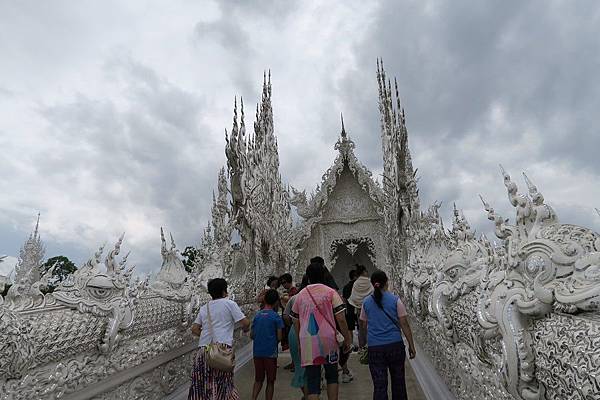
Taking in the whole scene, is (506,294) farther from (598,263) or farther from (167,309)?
(167,309)

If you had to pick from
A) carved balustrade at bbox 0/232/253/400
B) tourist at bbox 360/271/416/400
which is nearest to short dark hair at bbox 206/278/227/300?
carved balustrade at bbox 0/232/253/400

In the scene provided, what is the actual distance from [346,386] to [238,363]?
1.74 metres

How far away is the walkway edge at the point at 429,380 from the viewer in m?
3.36

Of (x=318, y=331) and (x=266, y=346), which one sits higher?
(x=318, y=331)

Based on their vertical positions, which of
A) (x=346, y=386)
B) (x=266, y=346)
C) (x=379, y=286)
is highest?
(x=379, y=286)

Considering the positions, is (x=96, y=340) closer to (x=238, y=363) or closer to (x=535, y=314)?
(x=535, y=314)

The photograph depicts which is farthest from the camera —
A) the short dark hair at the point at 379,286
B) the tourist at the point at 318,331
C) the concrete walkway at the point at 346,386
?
the concrete walkway at the point at 346,386

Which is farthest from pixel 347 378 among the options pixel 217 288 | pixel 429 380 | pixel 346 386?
pixel 217 288

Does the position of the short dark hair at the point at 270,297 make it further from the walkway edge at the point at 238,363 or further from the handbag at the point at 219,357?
the walkway edge at the point at 238,363

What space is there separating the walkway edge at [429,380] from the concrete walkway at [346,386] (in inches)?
2.1

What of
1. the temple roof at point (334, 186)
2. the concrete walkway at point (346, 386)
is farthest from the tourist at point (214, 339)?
the temple roof at point (334, 186)

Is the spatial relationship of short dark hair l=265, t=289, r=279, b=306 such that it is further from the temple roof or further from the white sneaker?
the temple roof

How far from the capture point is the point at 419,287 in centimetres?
425

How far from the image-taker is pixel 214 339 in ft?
8.41
